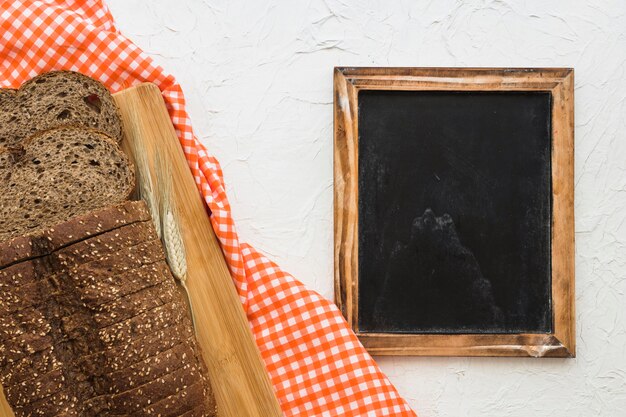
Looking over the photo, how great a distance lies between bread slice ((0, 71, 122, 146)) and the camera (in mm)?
1571

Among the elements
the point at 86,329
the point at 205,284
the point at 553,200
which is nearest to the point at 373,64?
the point at 553,200

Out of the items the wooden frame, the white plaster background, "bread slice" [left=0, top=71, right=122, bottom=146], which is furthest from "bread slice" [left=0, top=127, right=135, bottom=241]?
the wooden frame

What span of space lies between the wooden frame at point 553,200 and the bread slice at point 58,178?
0.59 m

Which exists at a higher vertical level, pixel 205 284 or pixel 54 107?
pixel 54 107

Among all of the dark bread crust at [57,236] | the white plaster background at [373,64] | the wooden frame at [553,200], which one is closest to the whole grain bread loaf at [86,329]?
the dark bread crust at [57,236]

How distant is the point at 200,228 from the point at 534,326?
0.99 m

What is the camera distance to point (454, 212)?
172cm

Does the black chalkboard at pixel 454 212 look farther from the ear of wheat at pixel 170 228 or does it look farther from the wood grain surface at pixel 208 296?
the ear of wheat at pixel 170 228

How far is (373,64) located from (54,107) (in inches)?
34.6

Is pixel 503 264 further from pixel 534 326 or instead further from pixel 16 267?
pixel 16 267

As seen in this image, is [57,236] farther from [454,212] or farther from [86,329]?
[454,212]

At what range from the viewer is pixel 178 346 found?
55.8 inches

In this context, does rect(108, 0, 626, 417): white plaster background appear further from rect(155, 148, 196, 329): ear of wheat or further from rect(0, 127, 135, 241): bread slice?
rect(0, 127, 135, 241): bread slice

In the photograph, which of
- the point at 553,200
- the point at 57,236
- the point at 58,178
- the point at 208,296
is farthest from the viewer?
the point at 553,200
